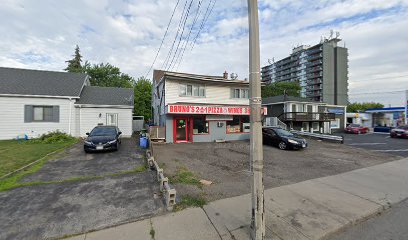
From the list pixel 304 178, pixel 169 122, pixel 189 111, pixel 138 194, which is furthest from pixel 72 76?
pixel 304 178

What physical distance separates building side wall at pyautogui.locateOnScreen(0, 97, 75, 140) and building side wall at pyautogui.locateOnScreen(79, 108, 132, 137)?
3.91 feet

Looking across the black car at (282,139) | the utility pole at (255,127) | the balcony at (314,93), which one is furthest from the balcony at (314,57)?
the utility pole at (255,127)

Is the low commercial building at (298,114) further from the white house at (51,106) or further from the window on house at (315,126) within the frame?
the white house at (51,106)

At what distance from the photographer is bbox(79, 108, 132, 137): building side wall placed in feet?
55.4

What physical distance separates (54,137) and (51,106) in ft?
11.6

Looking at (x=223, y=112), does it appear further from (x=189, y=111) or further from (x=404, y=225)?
(x=404, y=225)

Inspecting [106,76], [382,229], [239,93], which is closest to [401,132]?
[239,93]

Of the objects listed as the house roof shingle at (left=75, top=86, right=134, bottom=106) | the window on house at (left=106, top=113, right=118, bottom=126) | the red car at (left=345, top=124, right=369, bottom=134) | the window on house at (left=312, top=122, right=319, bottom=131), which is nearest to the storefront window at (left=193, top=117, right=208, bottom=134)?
the house roof shingle at (left=75, top=86, right=134, bottom=106)

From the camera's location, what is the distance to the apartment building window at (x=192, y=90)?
1672 centimetres

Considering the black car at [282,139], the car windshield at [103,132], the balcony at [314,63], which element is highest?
the balcony at [314,63]

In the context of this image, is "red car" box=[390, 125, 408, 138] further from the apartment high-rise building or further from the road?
the apartment high-rise building

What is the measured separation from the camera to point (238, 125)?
1805 cm

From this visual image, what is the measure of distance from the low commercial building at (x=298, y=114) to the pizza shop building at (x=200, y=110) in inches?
365

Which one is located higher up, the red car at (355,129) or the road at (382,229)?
the red car at (355,129)
